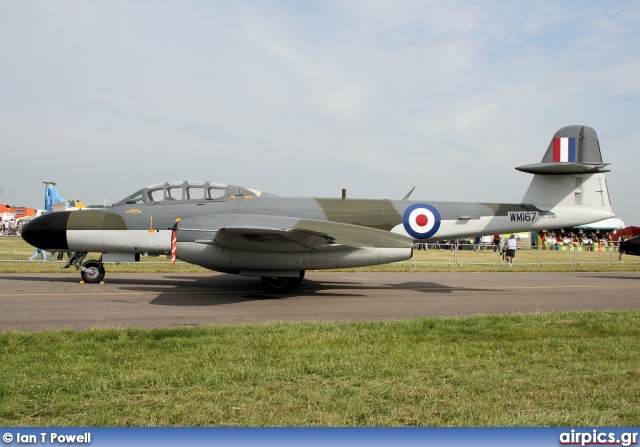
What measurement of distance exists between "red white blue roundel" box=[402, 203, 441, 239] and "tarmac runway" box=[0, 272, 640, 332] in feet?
5.18

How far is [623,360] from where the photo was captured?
546 cm

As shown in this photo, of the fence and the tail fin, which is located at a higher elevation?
the tail fin

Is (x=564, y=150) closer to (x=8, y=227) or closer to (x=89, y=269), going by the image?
(x=89, y=269)

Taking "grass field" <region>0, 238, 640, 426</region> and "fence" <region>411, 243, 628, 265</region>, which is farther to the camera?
"fence" <region>411, 243, 628, 265</region>

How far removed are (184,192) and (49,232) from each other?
11.7ft

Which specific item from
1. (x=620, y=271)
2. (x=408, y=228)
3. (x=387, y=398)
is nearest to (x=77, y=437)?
(x=387, y=398)

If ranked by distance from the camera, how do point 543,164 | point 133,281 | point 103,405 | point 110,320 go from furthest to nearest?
point 133,281 < point 543,164 < point 110,320 < point 103,405

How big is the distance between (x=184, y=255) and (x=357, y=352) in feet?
22.8

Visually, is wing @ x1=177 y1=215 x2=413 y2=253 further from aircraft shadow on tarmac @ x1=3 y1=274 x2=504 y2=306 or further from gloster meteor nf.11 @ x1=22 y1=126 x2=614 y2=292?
aircraft shadow on tarmac @ x1=3 y1=274 x2=504 y2=306

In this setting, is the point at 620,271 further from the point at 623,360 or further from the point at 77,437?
the point at 77,437

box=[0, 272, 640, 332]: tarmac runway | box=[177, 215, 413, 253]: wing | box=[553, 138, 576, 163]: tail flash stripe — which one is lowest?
box=[0, 272, 640, 332]: tarmac runway

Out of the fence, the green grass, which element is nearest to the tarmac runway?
the green grass

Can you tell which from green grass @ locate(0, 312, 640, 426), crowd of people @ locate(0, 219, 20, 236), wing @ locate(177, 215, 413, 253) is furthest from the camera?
crowd of people @ locate(0, 219, 20, 236)

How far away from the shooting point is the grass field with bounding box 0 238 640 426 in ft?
12.4
